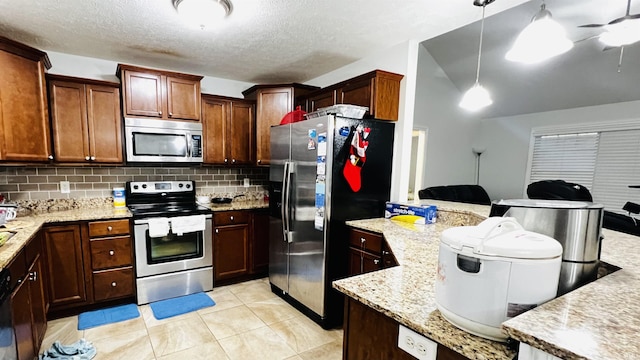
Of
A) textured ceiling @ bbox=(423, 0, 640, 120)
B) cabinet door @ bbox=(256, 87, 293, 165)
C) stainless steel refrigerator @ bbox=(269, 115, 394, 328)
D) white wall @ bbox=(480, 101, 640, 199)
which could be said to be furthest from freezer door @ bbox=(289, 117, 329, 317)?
white wall @ bbox=(480, 101, 640, 199)

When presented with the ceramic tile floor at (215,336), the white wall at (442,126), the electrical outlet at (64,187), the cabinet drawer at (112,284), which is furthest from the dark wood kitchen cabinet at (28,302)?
the white wall at (442,126)

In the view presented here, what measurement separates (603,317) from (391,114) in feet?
6.92

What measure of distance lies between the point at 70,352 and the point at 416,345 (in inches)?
96.1

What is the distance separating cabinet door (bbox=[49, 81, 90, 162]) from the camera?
8.66 ft

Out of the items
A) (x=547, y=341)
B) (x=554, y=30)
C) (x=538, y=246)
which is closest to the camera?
(x=547, y=341)

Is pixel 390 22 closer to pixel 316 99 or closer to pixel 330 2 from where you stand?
pixel 330 2

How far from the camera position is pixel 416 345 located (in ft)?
3.00

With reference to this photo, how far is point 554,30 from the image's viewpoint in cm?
160

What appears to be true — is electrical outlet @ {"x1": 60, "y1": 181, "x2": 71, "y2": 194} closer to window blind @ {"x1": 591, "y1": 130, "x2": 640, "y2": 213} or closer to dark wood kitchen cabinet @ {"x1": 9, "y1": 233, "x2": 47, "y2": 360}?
dark wood kitchen cabinet @ {"x1": 9, "y1": 233, "x2": 47, "y2": 360}

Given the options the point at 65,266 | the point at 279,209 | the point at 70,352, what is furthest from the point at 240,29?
the point at 70,352

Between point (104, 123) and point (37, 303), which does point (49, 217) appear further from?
point (104, 123)

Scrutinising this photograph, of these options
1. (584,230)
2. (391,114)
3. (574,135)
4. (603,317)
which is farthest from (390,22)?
(574,135)

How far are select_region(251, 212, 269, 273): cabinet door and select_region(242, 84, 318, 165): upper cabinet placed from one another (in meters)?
0.74

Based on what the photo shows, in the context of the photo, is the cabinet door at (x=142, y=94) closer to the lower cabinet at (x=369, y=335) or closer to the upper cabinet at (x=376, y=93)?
the upper cabinet at (x=376, y=93)
